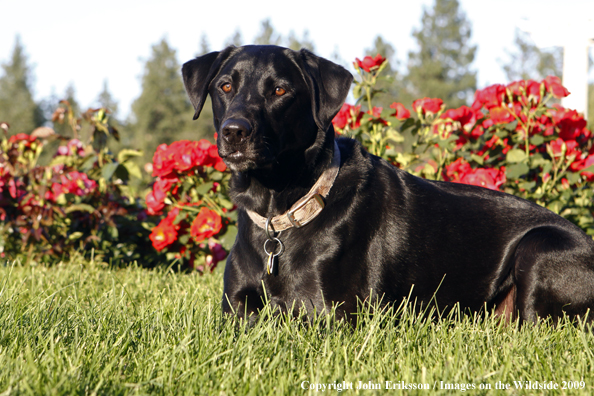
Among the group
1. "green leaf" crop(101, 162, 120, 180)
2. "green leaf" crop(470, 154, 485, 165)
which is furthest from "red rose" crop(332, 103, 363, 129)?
"green leaf" crop(101, 162, 120, 180)

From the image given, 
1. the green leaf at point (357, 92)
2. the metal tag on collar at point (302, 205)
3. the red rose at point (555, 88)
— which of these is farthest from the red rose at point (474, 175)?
the metal tag on collar at point (302, 205)

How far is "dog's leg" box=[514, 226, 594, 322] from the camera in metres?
2.84

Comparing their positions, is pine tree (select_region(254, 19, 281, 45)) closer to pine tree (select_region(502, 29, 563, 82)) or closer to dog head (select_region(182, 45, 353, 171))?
pine tree (select_region(502, 29, 563, 82))

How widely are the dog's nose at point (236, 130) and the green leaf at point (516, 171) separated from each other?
9.02 ft

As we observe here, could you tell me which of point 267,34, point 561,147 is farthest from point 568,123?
point 267,34

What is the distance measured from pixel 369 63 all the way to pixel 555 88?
5.23 feet

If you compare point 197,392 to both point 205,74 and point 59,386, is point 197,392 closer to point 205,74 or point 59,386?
point 59,386

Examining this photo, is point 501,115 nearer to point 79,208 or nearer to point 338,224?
point 338,224

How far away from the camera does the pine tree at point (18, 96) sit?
5103 centimetres

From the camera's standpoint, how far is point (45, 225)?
4652mm

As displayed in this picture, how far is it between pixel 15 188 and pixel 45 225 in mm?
459

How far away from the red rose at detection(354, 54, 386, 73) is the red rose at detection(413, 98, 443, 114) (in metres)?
0.53

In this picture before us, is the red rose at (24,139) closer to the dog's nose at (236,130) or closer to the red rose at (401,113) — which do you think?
the dog's nose at (236,130)

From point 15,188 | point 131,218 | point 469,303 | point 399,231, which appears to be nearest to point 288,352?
point 399,231
